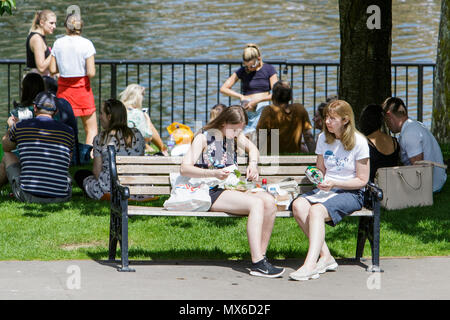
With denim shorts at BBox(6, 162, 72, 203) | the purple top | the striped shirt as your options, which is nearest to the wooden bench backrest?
the striped shirt

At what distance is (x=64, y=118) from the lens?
11.3 meters

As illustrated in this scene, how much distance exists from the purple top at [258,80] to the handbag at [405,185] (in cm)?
494

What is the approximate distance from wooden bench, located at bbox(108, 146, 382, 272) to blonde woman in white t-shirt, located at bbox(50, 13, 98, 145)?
4.72m

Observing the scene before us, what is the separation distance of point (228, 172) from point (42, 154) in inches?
106

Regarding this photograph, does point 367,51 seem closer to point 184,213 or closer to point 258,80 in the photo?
point 258,80

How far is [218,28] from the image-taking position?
107 feet

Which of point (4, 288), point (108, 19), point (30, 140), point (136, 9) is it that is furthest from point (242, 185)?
point (136, 9)

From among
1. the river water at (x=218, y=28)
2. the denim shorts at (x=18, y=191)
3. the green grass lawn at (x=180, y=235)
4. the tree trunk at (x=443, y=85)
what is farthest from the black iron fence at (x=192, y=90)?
the green grass lawn at (x=180, y=235)

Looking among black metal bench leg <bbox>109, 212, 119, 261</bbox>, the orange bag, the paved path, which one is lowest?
the paved path

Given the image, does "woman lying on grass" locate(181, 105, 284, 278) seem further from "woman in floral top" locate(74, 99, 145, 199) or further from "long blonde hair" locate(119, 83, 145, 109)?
"long blonde hair" locate(119, 83, 145, 109)

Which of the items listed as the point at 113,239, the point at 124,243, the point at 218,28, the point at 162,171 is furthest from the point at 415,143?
the point at 218,28

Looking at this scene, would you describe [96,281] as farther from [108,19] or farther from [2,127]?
[108,19]

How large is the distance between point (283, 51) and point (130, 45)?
482 centimetres

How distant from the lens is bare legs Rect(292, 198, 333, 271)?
23.4 feet
